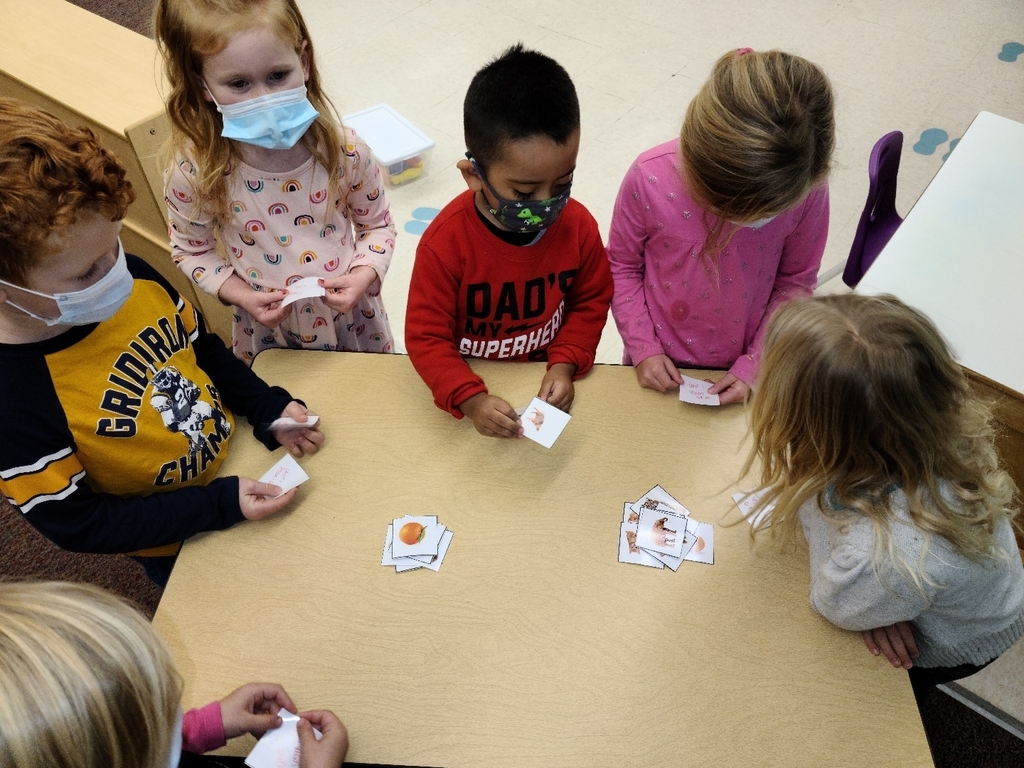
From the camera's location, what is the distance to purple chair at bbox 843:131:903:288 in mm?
2270

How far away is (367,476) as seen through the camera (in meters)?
1.56

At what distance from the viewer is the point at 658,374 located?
1.71 metres

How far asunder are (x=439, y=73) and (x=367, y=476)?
332 cm

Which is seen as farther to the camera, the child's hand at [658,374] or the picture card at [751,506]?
the child's hand at [658,374]

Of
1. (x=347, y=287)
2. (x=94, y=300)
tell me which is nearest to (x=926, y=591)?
(x=347, y=287)

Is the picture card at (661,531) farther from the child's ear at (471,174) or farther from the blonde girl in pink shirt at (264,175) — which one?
the blonde girl in pink shirt at (264,175)

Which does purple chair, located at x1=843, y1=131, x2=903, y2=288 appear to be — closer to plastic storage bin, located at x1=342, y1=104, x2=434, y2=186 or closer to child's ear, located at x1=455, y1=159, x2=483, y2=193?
child's ear, located at x1=455, y1=159, x2=483, y2=193

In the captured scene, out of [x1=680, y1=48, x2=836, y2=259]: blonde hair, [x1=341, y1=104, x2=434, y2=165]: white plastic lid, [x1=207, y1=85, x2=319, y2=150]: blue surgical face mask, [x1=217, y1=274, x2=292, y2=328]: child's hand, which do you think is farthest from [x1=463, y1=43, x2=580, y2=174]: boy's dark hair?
[x1=341, y1=104, x2=434, y2=165]: white plastic lid

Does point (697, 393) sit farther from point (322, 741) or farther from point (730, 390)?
point (322, 741)

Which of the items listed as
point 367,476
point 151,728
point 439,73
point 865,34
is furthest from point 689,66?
point 151,728

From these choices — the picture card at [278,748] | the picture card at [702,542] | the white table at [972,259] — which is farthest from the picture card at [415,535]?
the white table at [972,259]

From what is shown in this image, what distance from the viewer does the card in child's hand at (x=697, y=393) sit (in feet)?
5.48

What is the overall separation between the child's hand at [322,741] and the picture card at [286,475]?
0.45m

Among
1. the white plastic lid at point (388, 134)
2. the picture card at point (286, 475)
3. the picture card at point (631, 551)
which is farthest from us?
the white plastic lid at point (388, 134)
